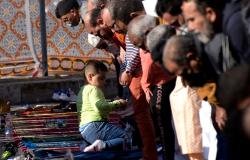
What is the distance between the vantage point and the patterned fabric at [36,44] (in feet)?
38.4

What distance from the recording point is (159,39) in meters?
4.67

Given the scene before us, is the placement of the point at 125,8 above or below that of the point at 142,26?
above

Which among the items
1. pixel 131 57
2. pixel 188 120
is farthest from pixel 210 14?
pixel 131 57

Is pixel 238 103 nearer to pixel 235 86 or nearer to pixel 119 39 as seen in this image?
pixel 235 86

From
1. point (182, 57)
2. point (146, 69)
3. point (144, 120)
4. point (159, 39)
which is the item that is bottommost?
point (144, 120)

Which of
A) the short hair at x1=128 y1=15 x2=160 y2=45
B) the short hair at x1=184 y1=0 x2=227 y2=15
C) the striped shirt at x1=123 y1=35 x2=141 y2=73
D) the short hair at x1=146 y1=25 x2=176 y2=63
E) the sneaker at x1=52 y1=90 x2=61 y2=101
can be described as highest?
the short hair at x1=184 y1=0 x2=227 y2=15

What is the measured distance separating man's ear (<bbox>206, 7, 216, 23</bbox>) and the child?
10.9ft

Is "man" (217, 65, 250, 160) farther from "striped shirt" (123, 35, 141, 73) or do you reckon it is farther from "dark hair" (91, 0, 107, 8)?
"dark hair" (91, 0, 107, 8)

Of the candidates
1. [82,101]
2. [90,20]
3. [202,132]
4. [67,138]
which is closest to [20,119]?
[67,138]

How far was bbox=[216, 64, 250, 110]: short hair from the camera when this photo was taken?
11.3 ft

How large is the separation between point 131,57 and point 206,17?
2.33 meters

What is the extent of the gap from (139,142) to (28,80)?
375 cm

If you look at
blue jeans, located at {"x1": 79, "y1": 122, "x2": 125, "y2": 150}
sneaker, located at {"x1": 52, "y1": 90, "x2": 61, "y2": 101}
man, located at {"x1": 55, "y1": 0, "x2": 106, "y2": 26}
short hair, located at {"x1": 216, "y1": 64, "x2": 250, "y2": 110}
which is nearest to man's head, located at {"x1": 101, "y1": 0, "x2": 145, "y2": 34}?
blue jeans, located at {"x1": 79, "y1": 122, "x2": 125, "y2": 150}

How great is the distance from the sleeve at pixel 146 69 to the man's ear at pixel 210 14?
5.69 feet
